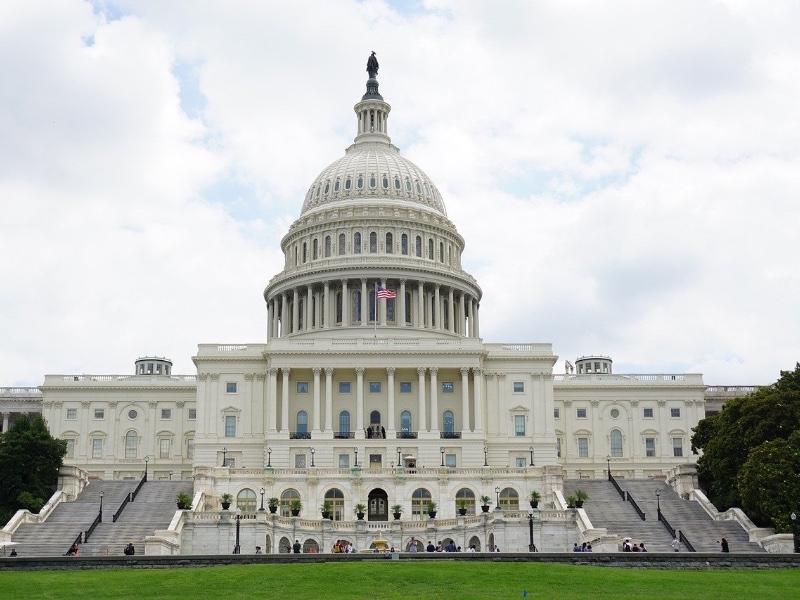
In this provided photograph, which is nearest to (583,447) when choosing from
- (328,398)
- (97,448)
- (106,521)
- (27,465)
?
(328,398)

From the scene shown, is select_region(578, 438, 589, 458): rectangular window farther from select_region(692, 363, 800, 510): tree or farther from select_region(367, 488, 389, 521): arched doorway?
select_region(367, 488, 389, 521): arched doorway

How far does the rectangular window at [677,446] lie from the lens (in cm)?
12588

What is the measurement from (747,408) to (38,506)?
48346 mm

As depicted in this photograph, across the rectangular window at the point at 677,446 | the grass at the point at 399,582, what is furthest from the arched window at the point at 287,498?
the rectangular window at the point at 677,446

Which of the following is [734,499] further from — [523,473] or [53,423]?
[53,423]

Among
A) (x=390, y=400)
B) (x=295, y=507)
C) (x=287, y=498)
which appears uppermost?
(x=390, y=400)

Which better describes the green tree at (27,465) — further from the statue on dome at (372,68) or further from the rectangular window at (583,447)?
the statue on dome at (372,68)

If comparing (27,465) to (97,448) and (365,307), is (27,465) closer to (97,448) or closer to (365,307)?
(97,448)

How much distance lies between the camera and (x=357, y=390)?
114 m

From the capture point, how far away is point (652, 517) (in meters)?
85.8

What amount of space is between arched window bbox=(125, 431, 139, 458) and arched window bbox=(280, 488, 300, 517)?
124 ft

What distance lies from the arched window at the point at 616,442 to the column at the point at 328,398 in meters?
A: 30.2

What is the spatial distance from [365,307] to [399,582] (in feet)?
261

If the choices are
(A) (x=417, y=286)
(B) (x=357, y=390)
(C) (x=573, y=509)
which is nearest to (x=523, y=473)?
(C) (x=573, y=509)
